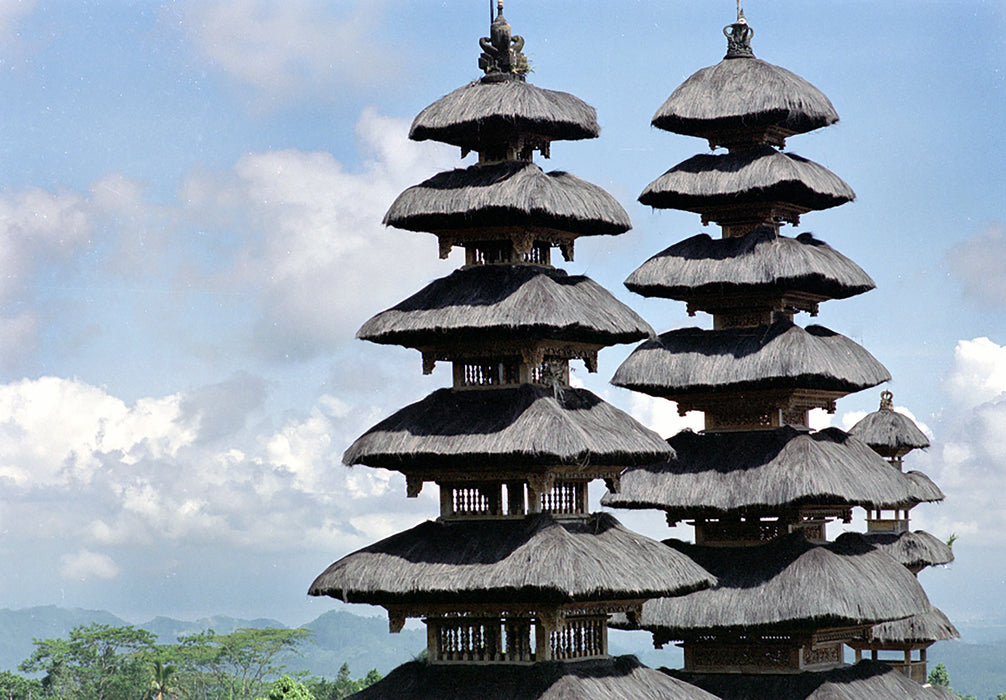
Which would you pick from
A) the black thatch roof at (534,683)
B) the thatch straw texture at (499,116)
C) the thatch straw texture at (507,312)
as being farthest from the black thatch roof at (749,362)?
the black thatch roof at (534,683)

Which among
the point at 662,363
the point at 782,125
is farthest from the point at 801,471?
the point at 782,125

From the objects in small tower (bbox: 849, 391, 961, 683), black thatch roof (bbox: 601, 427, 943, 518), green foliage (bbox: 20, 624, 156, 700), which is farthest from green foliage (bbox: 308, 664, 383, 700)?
black thatch roof (bbox: 601, 427, 943, 518)

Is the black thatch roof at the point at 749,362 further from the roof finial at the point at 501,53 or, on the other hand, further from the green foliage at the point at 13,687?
the green foliage at the point at 13,687

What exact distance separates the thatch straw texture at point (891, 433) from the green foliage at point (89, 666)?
260 feet

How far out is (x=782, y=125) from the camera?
4181 centimetres

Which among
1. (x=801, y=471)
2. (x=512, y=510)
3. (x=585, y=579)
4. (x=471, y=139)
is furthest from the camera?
(x=801, y=471)

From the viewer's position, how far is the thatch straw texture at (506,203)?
31.2 meters

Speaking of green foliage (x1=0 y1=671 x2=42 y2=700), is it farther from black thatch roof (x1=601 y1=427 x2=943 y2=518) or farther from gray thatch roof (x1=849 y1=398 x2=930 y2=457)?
black thatch roof (x1=601 y1=427 x2=943 y2=518)

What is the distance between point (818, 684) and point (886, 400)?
45.9 feet

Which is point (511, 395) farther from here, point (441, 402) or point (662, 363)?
point (662, 363)

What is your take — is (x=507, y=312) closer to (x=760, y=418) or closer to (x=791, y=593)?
(x=791, y=593)

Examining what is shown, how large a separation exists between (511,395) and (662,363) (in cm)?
1023

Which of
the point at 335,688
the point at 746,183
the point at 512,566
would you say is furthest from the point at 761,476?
the point at 335,688

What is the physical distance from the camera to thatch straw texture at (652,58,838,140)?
134 feet
